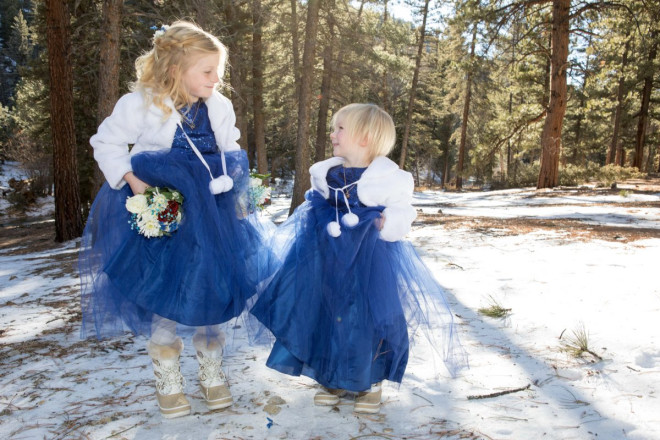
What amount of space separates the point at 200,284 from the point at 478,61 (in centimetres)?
1589

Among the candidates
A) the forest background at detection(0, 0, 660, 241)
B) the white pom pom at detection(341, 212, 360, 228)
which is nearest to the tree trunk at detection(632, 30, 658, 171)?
the forest background at detection(0, 0, 660, 241)

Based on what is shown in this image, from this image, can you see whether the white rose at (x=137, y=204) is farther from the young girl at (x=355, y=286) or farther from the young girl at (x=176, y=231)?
the young girl at (x=355, y=286)

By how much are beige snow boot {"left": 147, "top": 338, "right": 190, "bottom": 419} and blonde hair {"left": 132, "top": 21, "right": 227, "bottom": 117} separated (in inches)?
56.9

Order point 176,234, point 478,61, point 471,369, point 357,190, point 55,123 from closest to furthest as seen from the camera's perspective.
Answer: point 176,234
point 357,190
point 471,369
point 55,123
point 478,61

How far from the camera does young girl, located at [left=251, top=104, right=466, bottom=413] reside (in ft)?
8.82

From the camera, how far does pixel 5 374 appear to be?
3277 mm

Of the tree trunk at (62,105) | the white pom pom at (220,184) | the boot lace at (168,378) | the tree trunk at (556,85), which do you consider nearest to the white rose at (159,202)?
the white pom pom at (220,184)

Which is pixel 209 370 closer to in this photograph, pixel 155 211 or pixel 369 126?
pixel 155 211

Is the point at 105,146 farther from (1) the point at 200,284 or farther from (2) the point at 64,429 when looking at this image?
(2) the point at 64,429

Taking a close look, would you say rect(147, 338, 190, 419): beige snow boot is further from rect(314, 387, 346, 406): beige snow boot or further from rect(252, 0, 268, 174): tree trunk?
rect(252, 0, 268, 174): tree trunk

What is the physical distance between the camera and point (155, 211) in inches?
101

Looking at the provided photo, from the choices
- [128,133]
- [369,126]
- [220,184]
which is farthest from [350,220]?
[128,133]

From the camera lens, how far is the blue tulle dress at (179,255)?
2.63 metres

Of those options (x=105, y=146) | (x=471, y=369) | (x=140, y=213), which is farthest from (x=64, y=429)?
(x=471, y=369)
